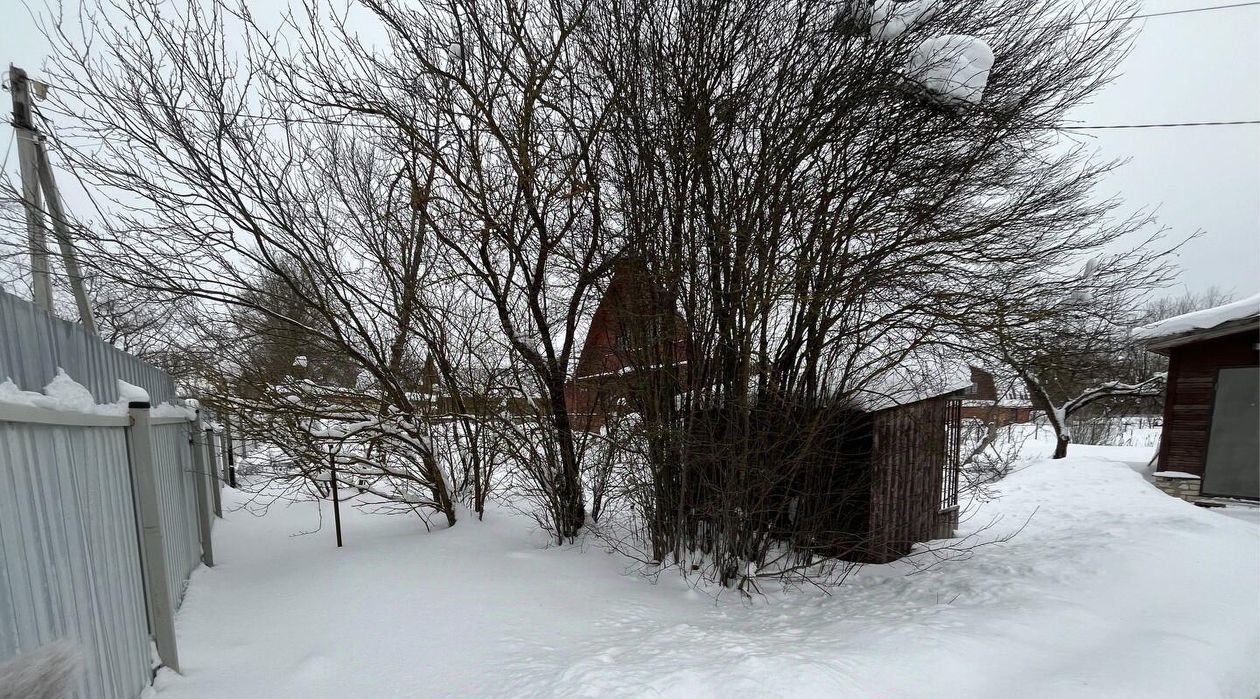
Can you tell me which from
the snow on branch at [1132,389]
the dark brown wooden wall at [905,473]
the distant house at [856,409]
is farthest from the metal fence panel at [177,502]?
the snow on branch at [1132,389]

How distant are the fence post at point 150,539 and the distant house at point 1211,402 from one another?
477 inches

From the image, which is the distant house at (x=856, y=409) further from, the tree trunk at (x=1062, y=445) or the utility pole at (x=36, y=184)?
the tree trunk at (x=1062, y=445)

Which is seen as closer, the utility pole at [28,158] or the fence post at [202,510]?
the utility pole at [28,158]

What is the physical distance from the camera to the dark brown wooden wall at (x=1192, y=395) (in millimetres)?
8469

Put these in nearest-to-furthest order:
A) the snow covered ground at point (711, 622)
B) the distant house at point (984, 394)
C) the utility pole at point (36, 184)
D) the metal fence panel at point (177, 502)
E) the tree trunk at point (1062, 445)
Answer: the snow covered ground at point (711, 622) → the metal fence panel at point (177, 502) → the utility pole at point (36, 184) → the distant house at point (984, 394) → the tree trunk at point (1062, 445)

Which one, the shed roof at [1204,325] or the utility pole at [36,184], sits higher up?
the utility pole at [36,184]

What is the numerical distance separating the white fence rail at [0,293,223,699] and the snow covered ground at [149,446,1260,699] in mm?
638

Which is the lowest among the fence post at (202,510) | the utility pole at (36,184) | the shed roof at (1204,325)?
the fence post at (202,510)

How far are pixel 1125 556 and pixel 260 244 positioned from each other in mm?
9419

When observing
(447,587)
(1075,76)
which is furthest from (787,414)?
(1075,76)

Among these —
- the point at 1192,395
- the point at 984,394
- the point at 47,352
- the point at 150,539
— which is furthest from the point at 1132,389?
the point at 47,352

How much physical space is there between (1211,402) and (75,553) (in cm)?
1308

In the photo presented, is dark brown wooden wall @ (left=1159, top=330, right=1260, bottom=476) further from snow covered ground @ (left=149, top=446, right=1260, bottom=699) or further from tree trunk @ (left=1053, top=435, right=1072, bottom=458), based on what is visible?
tree trunk @ (left=1053, top=435, right=1072, bottom=458)

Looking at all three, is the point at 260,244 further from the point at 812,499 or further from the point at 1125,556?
the point at 1125,556
